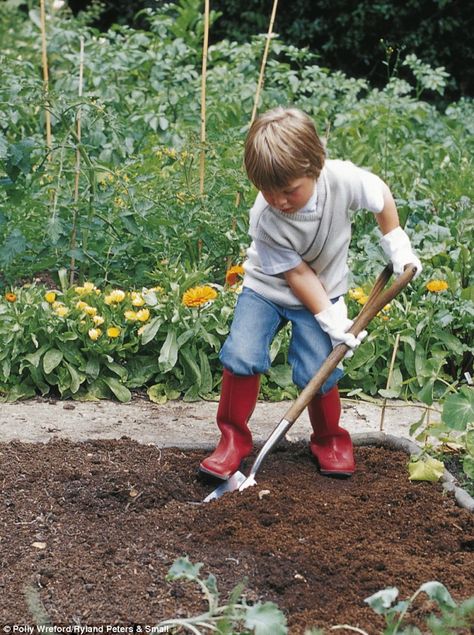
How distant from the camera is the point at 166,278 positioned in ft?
14.8

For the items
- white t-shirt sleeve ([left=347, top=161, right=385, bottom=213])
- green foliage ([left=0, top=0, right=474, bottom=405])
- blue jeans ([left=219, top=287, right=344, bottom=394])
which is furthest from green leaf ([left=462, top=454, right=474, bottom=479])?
white t-shirt sleeve ([left=347, top=161, right=385, bottom=213])

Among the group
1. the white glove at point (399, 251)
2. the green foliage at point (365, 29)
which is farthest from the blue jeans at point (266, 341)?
the green foliage at point (365, 29)

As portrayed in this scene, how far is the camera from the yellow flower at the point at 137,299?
4.36m

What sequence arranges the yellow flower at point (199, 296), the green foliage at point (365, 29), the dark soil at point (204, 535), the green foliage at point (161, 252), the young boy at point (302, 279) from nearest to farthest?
the dark soil at point (204, 535), the young boy at point (302, 279), the yellow flower at point (199, 296), the green foliage at point (161, 252), the green foliage at point (365, 29)

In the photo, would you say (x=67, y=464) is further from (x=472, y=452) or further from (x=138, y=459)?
(x=472, y=452)

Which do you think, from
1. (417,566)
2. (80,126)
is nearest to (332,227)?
(417,566)

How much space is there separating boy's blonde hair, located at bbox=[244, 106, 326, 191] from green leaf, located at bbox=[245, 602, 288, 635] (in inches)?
52.8

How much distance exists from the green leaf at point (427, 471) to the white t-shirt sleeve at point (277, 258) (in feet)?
2.46

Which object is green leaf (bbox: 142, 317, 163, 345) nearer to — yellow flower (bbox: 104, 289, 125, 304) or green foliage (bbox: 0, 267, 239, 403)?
green foliage (bbox: 0, 267, 239, 403)

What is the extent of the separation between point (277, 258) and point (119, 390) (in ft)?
4.07

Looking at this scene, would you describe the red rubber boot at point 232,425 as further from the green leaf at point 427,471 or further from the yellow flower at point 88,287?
the yellow flower at point 88,287

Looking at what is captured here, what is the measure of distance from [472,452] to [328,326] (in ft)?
1.95

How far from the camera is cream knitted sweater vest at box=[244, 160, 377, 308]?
3.28 meters

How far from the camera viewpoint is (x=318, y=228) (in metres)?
3.30
